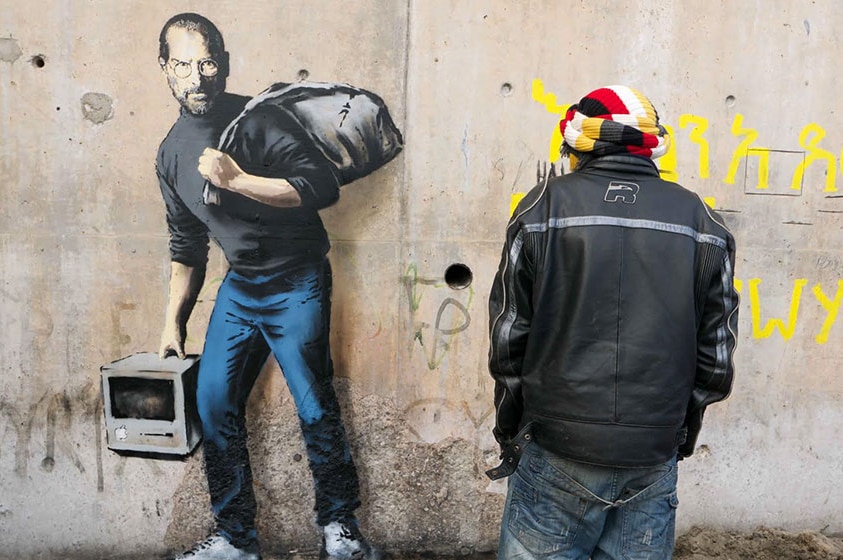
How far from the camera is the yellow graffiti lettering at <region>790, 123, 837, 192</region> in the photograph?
2846 mm

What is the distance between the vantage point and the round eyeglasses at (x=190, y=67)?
2.63 metres

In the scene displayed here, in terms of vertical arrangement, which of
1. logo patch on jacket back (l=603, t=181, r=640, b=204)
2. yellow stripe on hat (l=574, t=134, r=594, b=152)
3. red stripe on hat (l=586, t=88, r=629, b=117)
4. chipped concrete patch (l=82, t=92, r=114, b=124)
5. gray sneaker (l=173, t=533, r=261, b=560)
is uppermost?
chipped concrete patch (l=82, t=92, r=114, b=124)

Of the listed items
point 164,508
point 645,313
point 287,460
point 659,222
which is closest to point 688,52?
point 659,222

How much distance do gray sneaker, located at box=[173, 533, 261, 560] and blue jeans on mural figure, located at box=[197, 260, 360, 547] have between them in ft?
0.12

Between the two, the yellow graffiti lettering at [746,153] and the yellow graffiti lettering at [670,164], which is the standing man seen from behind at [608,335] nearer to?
the yellow graffiti lettering at [670,164]

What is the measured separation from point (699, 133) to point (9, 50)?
3202 millimetres

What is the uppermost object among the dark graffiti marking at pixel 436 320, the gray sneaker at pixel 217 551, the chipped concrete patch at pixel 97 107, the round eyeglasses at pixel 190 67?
the round eyeglasses at pixel 190 67

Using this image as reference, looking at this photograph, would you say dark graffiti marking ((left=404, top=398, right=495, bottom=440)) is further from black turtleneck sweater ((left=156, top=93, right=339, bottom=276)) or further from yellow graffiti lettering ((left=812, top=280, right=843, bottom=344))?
yellow graffiti lettering ((left=812, top=280, right=843, bottom=344))

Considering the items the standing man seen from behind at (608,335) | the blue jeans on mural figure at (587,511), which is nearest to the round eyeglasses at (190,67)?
the standing man seen from behind at (608,335)

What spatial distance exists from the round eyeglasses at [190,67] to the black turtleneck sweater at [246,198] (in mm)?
128

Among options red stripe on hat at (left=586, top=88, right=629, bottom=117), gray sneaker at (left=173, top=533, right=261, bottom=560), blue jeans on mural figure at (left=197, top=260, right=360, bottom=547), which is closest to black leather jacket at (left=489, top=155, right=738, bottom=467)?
red stripe on hat at (left=586, top=88, right=629, bottom=117)

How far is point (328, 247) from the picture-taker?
2.73 meters

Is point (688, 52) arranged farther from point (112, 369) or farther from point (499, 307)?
point (112, 369)

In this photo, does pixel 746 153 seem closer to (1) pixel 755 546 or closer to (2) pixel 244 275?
(1) pixel 755 546
